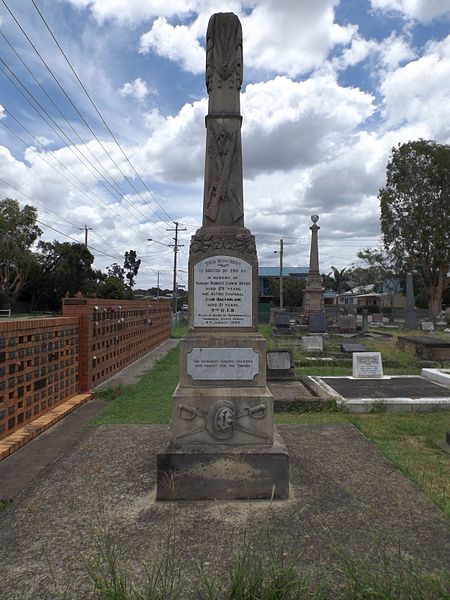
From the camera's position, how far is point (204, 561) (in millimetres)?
2652

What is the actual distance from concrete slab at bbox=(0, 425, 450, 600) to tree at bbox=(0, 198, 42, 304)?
125 ft

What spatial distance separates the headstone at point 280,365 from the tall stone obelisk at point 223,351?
5.65 meters

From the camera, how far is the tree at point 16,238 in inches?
1496

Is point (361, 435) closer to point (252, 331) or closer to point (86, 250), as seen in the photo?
point (252, 331)

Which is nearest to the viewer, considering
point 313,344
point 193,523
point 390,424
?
point 193,523

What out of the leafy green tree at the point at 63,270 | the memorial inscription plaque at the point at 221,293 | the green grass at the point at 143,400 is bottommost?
the green grass at the point at 143,400

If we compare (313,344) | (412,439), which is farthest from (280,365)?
(313,344)

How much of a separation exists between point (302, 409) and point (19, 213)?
38610 mm

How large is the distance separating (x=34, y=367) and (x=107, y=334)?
3984 millimetres

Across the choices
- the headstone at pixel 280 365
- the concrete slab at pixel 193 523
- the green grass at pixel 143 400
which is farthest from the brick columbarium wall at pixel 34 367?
the headstone at pixel 280 365

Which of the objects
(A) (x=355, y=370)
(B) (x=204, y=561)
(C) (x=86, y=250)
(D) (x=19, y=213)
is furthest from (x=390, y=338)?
(D) (x=19, y=213)

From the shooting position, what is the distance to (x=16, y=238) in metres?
38.5

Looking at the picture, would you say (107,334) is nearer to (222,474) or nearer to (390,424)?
(390,424)

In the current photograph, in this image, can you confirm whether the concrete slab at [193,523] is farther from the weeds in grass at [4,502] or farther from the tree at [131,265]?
the tree at [131,265]
